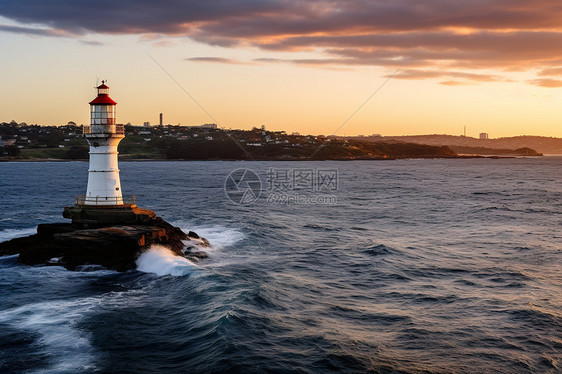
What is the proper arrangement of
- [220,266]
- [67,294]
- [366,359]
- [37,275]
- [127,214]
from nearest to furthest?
[366,359]
[67,294]
[37,275]
[220,266]
[127,214]

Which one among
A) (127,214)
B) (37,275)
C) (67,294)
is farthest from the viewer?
(127,214)

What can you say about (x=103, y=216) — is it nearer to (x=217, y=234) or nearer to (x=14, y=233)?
(x=217, y=234)

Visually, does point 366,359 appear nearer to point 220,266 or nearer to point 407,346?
point 407,346

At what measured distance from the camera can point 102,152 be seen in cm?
3077

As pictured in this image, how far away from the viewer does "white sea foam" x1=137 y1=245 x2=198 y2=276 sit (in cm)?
2506

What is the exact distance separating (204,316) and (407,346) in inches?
286

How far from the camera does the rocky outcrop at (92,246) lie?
26328mm

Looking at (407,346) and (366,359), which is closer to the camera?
(366,359)

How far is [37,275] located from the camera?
80.6 feet

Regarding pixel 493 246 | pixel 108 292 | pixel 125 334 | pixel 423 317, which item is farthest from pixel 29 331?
pixel 493 246

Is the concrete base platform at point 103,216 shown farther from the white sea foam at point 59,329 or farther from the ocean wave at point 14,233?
the white sea foam at point 59,329

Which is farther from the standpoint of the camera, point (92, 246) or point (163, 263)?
point (92, 246)

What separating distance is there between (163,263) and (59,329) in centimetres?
844

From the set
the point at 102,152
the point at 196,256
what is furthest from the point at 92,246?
the point at 102,152
